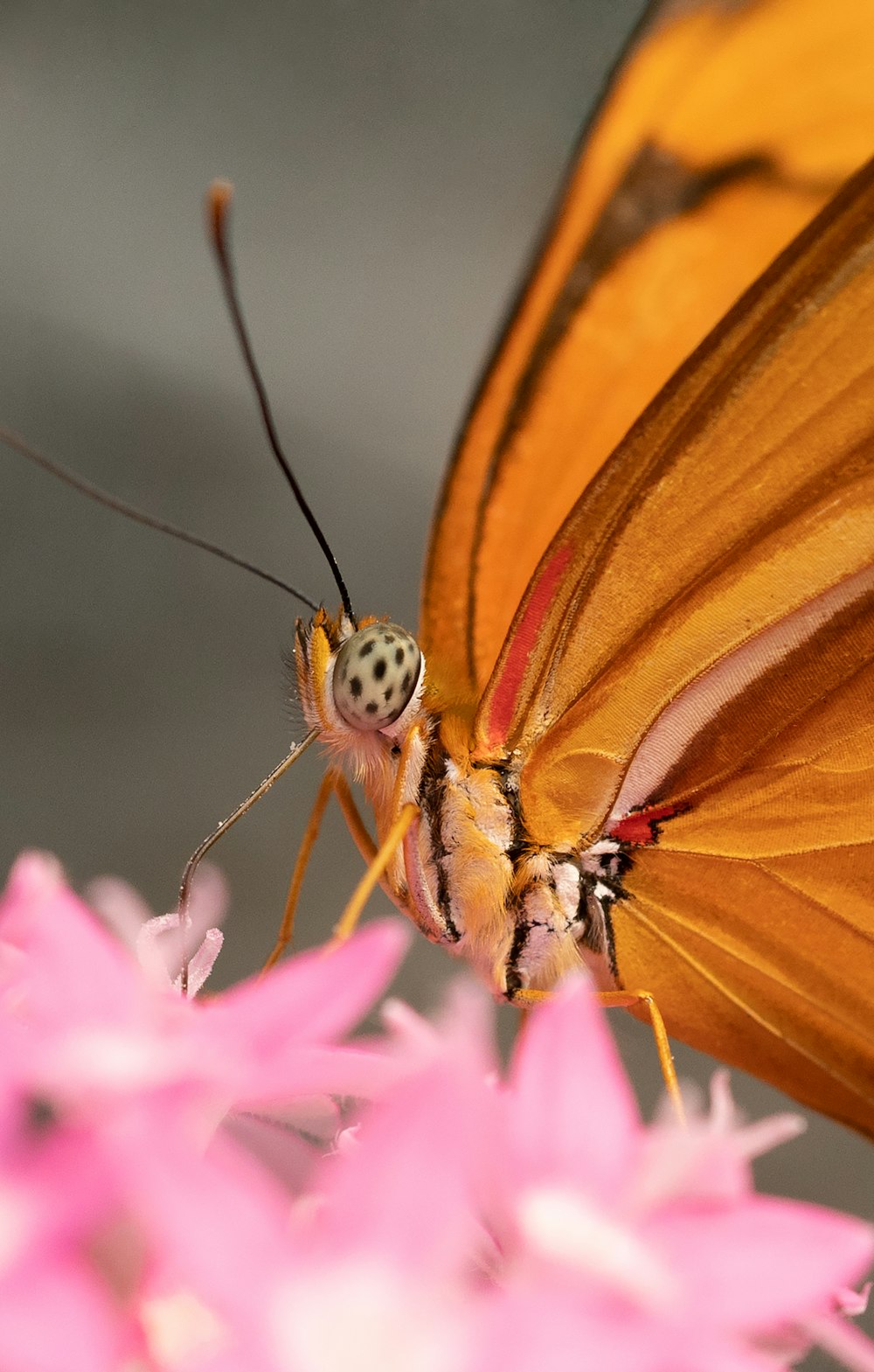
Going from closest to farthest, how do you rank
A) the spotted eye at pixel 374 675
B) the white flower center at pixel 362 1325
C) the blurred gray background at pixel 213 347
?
the white flower center at pixel 362 1325 < the spotted eye at pixel 374 675 < the blurred gray background at pixel 213 347

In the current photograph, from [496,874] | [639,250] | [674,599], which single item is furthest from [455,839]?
[639,250]

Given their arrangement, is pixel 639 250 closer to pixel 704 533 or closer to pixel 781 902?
pixel 704 533

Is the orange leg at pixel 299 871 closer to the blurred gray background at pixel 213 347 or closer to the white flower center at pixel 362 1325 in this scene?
the white flower center at pixel 362 1325

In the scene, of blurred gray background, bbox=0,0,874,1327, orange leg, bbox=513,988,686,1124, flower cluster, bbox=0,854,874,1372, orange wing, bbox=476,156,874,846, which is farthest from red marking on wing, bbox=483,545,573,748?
blurred gray background, bbox=0,0,874,1327

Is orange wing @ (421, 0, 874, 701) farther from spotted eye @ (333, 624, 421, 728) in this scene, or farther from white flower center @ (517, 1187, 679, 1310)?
white flower center @ (517, 1187, 679, 1310)

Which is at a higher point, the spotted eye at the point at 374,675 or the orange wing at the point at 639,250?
the orange wing at the point at 639,250

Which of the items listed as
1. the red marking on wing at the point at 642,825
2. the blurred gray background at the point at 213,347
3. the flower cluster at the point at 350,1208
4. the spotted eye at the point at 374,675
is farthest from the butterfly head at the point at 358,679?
the blurred gray background at the point at 213,347
